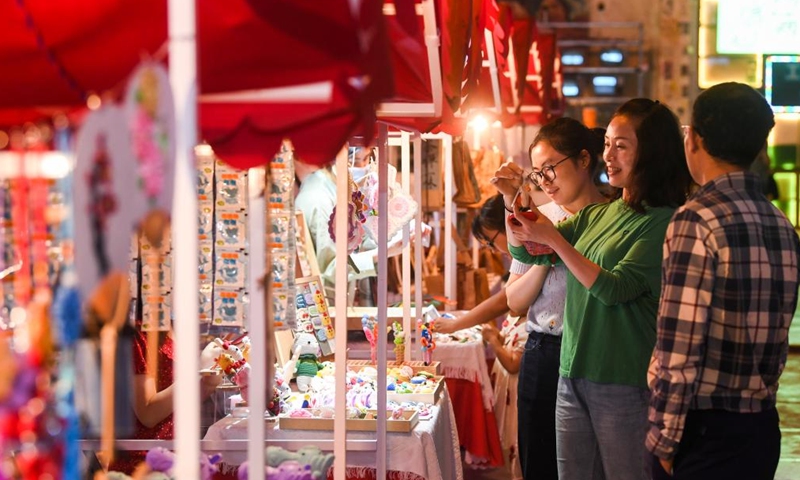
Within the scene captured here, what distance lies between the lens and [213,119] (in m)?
1.94

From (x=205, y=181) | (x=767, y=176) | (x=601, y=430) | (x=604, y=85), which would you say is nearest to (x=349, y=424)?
(x=601, y=430)

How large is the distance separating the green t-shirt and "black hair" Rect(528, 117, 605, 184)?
0.59 meters

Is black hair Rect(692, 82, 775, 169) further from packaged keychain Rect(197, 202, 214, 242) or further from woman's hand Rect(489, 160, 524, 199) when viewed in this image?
packaged keychain Rect(197, 202, 214, 242)

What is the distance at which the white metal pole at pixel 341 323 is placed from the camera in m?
3.04

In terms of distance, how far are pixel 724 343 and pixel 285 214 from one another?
50.0 inches

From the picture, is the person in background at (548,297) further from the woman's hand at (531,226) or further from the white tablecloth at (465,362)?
the white tablecloth at (465,362)

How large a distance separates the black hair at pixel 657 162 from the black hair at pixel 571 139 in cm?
65

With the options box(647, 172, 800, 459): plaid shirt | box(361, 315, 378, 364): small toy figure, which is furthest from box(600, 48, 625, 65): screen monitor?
box(647, 172, 800, 459): plaid shirt

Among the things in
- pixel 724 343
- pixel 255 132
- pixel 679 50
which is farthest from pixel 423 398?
pixel 679 50

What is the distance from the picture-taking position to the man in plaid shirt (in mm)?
2422

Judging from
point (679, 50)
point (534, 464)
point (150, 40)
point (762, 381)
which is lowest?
point (534, 464)

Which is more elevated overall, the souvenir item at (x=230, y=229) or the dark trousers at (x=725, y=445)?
the souvenir item at (x=230, y=229)

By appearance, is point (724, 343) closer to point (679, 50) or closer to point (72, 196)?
point (72, 196)

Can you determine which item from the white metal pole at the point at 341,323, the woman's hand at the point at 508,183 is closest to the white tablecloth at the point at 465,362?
the woman's hand at the point at 508,183
